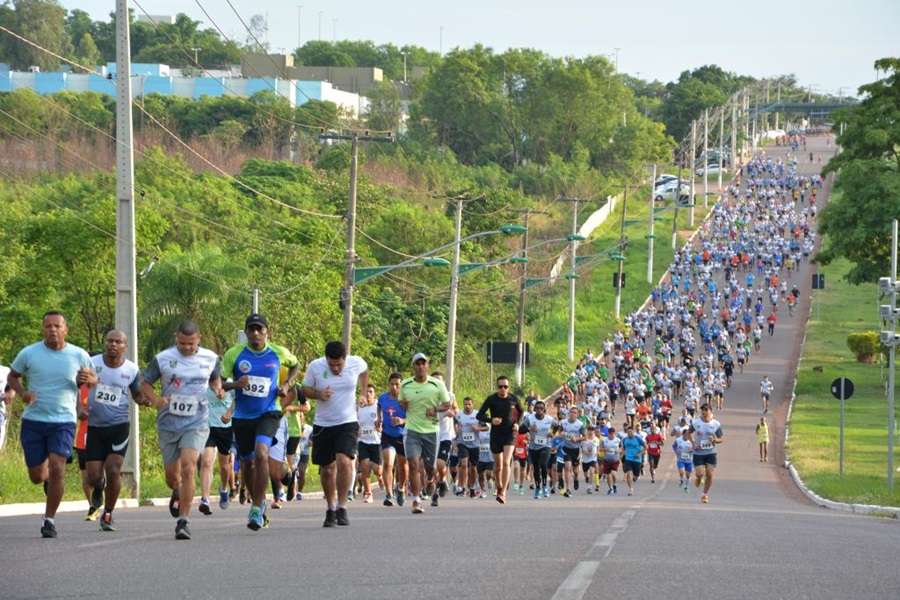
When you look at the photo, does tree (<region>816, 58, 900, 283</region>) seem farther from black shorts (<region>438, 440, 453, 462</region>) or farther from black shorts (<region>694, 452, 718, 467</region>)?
black shorts (<region>438, 440, 453, 462</region>)

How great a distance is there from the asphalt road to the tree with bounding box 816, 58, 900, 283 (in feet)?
151

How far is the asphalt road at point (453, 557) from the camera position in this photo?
11414mm

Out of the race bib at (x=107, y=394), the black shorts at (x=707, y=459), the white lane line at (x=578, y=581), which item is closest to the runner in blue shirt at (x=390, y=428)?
the race bib at (x=107, y=394)

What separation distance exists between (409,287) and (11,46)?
9361 centimetres

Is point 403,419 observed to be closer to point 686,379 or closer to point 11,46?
point 686,379

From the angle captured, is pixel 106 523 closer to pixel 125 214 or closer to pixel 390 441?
pixel 390 441

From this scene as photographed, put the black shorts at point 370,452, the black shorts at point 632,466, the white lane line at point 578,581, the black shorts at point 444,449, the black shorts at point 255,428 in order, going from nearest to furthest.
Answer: the white lane line at point 578,581 → the black shorts at point 255,428 → the black shorts at point 370,452 → the black shorts at point 444,449 → the black shorts at point 632,466

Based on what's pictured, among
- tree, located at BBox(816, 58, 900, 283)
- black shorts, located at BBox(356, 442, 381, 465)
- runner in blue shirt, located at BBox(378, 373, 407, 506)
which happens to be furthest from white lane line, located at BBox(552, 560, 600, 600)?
tree, located at BBox(816, 58, 900, 283)

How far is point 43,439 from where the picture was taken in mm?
15758

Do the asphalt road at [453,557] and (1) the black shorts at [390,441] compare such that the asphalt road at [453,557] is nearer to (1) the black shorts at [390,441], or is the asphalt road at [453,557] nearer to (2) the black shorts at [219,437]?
(2) the black shorts at [219,437]

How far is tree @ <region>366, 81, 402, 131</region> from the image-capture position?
15738 cm

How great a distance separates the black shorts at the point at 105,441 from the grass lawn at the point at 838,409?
18358 mm

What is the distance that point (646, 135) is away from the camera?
16262cm

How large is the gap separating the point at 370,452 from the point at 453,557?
12.3 meters
